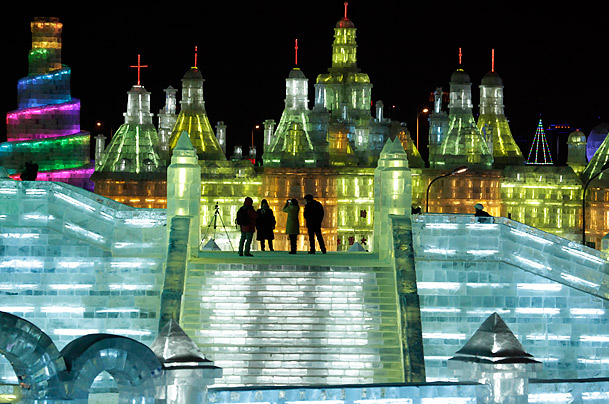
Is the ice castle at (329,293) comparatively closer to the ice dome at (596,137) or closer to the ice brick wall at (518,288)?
the ice brick wall at (518,288)

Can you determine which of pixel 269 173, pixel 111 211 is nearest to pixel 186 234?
pixel 111 211

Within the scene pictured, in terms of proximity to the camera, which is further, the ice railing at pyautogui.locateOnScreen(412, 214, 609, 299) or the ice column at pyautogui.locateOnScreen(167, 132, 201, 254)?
the ice column at pyautogui.locateOnScreen(167, 132, 201, 254)

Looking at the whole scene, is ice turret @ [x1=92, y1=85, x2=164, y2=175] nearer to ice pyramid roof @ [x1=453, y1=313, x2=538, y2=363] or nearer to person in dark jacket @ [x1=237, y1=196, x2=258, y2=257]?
person in dark jacket @ [x1=237, y1=196, x2=258, y2=257]

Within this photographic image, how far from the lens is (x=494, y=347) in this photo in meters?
25.8

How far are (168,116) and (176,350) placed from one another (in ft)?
164

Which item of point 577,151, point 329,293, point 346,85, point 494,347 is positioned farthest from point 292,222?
point 577,151

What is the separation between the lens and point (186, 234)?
37.8m

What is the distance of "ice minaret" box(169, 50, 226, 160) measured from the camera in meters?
68.3

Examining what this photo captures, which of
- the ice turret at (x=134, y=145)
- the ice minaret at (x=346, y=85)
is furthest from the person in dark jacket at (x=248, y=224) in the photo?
the ice minaret at (x=346, y=85)

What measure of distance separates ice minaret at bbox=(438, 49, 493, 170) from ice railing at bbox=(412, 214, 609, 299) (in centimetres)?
3088

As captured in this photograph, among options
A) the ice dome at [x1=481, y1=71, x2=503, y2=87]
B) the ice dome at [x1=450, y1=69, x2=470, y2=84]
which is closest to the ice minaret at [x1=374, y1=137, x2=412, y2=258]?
the ice dome at [x1=450, y1=69, x2=470, y2=84]

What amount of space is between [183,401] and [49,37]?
51.6 m

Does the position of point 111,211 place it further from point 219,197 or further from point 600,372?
point 219,197

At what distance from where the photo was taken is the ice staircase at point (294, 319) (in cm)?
3353
